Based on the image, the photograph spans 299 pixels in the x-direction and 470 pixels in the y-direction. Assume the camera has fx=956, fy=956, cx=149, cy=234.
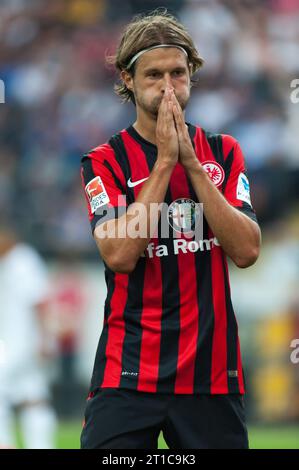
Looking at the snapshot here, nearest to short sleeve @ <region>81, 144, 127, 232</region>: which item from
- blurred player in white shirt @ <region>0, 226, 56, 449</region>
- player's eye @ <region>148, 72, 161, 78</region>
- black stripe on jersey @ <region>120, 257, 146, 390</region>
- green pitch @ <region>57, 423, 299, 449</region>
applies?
black stripe on jersey @ <region>120, 257, 146, 390</region>

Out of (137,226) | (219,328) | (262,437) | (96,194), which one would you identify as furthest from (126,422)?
(262,437)

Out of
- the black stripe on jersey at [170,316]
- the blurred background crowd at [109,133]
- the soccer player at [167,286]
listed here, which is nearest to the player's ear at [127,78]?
the soccer player at [167,286]

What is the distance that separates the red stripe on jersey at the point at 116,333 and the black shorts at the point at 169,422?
10 centimetres

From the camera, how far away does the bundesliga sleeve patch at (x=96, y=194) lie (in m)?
3.81

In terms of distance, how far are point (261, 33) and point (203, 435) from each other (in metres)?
8.60

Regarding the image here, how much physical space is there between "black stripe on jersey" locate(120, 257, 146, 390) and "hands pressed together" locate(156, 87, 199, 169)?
1.36ft

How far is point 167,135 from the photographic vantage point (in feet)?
12.0

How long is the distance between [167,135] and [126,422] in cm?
110

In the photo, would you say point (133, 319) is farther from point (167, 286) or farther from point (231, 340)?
point (231, 340)

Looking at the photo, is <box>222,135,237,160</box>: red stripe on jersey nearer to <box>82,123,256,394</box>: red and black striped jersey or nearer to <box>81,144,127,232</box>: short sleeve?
<box>82,123,256,394</box>: red and black striped jersey

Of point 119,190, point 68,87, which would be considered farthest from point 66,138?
point 119,190

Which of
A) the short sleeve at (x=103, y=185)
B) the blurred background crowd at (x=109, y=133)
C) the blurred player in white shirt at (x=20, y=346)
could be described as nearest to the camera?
the short sleeve at (x=103, y=185)

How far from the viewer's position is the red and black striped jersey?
365cm

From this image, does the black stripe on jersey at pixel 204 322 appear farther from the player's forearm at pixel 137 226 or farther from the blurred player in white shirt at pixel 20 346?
the blurred player in white shirt at pixel 20 346
